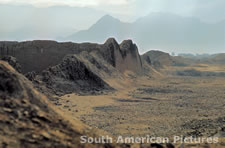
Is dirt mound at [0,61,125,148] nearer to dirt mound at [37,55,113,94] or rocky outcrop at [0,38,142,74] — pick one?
dirt mound at [37,55,113,94]

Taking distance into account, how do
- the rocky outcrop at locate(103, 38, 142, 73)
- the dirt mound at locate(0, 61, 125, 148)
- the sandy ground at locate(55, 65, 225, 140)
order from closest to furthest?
the dirt mound at locate(0, 61, 125, 148) → the sandy ground at locate(55, 65, 225, 140) → the rocky outcrop at locate(103, 38, 142, 73)

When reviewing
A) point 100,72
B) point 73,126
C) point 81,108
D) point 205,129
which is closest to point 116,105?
point 81,108

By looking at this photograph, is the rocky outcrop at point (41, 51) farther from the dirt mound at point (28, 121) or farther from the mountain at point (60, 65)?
the dirt mound at point (28, 121)

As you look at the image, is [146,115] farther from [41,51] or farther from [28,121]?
[41,51]

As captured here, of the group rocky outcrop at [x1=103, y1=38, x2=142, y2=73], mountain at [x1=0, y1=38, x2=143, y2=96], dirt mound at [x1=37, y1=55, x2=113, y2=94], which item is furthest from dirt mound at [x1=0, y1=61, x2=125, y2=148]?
rocky outcrop at [x1=103, y1=38, x2=142, y2=73]

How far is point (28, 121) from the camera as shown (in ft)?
18.9

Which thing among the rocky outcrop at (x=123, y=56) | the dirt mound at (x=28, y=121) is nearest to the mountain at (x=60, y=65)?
the rocky outcrop at (x=123, y=56)

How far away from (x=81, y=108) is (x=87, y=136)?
387 inches

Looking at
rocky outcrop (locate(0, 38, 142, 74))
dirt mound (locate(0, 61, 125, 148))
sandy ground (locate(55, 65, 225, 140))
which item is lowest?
sandy ground (locate(55, 65, 225, 140))

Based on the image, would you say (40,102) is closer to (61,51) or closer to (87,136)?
(87,136)

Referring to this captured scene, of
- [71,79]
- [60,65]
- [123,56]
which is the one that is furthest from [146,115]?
[123,56]

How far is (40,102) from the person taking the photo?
6.44 metres

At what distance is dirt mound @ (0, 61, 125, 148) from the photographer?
5.34 meters

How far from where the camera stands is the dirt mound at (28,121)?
5.34 m
